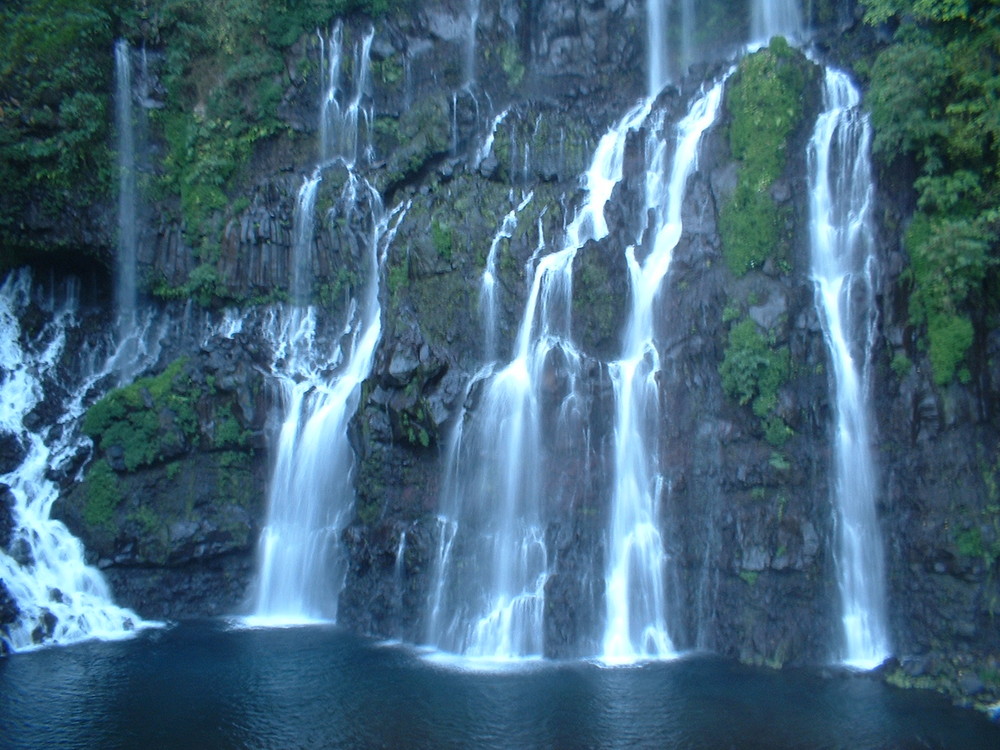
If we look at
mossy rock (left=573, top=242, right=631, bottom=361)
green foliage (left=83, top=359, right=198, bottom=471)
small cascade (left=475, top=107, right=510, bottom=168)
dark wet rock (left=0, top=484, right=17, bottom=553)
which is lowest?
dark wet rock (left=0, top=484, right=17, bottom=553)

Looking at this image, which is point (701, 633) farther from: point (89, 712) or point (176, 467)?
point (176, 467)

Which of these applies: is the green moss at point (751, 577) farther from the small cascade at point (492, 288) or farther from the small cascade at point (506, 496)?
the small cascade at point (492, 288)

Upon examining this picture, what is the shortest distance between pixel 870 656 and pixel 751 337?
6468 mm

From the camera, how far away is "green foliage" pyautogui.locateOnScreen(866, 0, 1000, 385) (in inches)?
613

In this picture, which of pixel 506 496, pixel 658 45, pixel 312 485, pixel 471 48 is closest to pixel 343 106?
pixel 471 48

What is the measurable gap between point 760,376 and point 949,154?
5.47 meters

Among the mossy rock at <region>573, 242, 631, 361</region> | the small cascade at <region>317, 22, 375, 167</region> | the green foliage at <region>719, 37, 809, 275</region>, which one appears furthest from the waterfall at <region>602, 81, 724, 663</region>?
the small cascade at <region>317, 22, 375, 167</region>

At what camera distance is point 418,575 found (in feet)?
62.0

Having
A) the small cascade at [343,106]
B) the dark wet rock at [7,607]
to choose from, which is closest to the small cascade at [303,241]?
the small cascade at [343,106]

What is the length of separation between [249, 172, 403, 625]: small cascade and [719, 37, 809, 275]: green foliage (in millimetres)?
9238

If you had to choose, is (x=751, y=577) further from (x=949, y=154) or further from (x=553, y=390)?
(x=949, y=154)

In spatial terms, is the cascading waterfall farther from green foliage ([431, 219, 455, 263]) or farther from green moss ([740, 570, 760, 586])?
green moss ([740, 570, 760, 586])

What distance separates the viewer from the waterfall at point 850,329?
16312 mm

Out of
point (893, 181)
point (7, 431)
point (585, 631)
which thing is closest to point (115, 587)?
point (7, 431)
